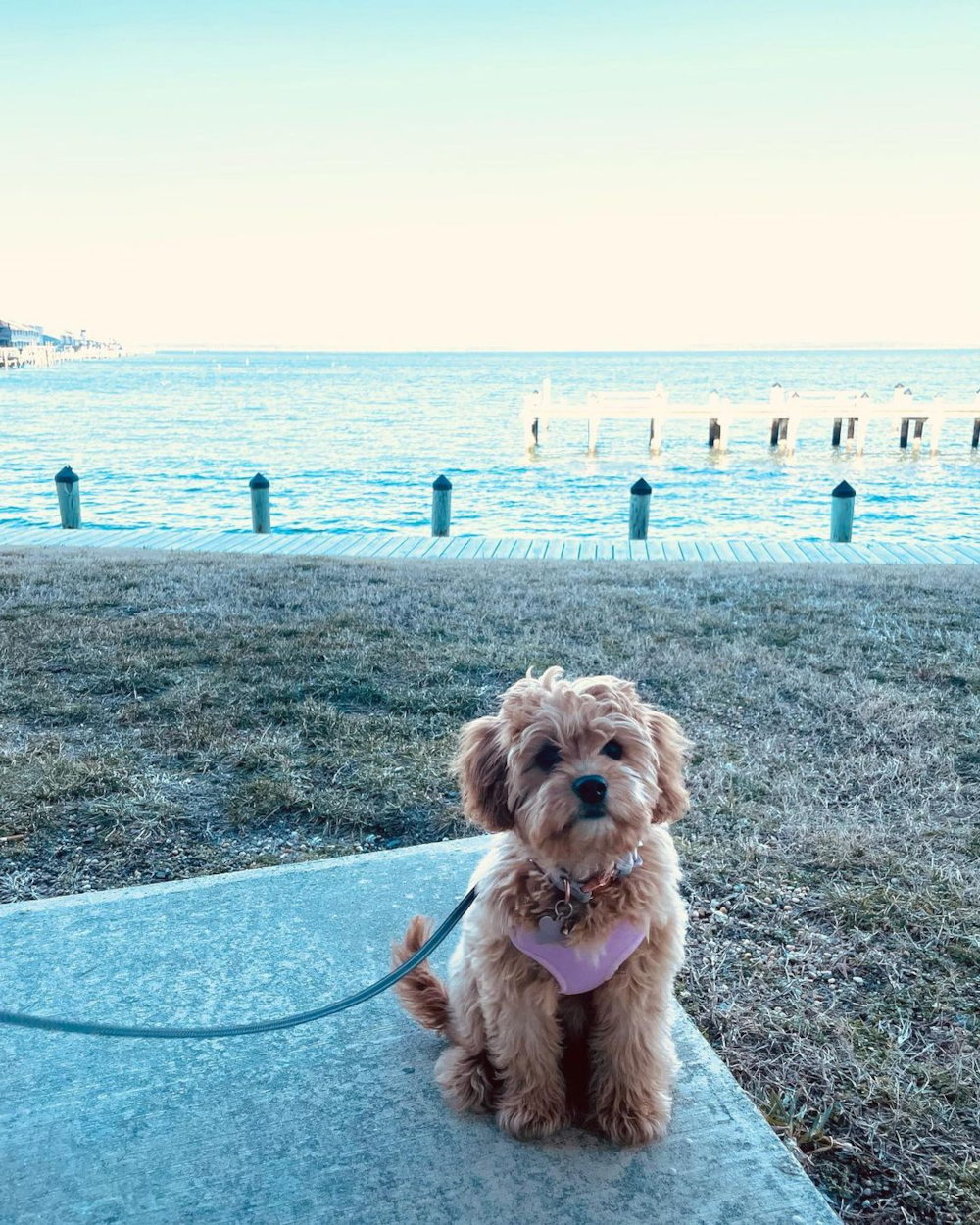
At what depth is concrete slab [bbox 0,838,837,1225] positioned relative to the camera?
219 cm

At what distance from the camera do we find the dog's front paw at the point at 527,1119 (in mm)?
2393

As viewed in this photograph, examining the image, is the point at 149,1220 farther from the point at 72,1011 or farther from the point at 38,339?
the point at 38,339

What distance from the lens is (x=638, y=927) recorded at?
91.9 inches

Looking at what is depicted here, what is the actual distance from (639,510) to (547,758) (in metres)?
12.5

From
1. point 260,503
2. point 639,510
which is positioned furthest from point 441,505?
point 639,510

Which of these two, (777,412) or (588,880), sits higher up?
(588,880)

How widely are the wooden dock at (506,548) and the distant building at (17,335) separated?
469 ft

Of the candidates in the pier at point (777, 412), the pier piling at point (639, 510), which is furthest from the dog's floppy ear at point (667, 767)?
the pier at point (777, 412)

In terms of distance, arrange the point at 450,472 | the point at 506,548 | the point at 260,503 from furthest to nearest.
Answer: the point at 450,472, the point at 260,503, the point at 506,548

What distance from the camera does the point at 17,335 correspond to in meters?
174

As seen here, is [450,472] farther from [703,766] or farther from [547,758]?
[547,758]

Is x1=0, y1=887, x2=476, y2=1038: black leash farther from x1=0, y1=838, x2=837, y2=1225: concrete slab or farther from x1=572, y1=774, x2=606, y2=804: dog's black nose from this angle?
x1=572, y1=774, x2=606, y2=804: dog's black nose

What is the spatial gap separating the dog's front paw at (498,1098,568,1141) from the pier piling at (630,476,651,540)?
12.3 metres

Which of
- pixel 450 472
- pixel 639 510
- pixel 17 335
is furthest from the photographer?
pixel 17 335
